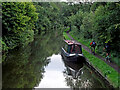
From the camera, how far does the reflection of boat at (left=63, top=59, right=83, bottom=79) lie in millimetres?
13584

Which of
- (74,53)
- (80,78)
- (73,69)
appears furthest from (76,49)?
(80,78)

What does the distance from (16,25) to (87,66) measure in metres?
11.9

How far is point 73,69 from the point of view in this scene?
15.0 m

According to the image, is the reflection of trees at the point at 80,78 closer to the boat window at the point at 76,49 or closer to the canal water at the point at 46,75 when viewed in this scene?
the canal water at the point at 46,75

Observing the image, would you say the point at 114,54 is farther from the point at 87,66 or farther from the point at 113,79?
the point at 113,79

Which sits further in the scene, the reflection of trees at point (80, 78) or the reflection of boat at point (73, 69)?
the reflection of boat at point (73, 69)

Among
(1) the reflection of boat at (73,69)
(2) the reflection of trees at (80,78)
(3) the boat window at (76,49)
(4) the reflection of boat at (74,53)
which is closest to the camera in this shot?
(2) the reflection of trees at (80,78)

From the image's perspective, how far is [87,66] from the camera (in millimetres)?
15258

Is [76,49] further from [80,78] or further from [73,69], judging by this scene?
[80,78]

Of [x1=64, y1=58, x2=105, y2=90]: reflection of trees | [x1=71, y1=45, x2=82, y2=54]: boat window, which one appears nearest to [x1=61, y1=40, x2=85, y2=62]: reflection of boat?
[x1=71, y1=45, x2=82, y2=54]: boat window

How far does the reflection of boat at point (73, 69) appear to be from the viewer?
44.6 ft

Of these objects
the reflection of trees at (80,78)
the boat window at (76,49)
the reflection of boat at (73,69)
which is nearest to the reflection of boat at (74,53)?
the boat window at (76,49)

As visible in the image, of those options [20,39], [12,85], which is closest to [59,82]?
[12,85]

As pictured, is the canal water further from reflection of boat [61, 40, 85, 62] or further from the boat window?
the boat window
